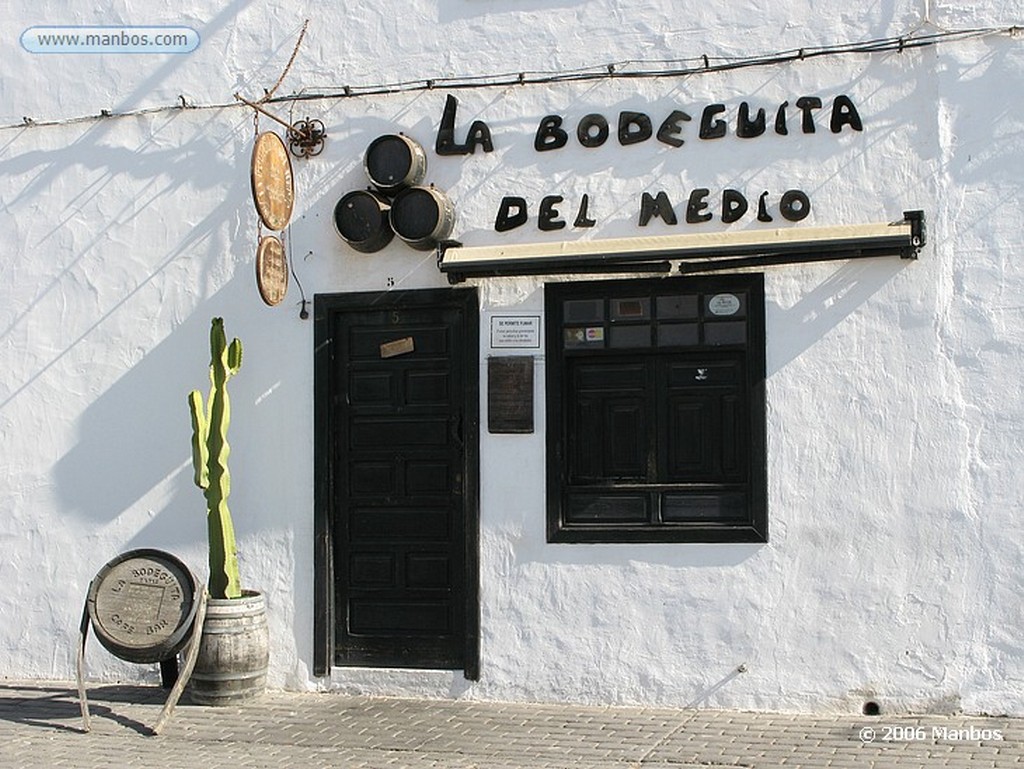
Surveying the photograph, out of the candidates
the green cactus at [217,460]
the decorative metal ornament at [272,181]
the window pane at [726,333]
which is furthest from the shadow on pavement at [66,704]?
the window pane at [726,333]

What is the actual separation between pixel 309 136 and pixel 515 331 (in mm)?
1882

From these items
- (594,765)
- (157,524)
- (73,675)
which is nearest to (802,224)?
(594,765)

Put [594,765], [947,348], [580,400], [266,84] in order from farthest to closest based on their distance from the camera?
[266,84] < [580,400] < [947,348] < [594,765]

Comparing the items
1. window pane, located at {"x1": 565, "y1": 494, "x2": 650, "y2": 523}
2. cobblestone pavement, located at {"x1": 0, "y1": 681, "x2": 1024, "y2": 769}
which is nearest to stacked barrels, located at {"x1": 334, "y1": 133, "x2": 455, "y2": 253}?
window pane, located at {"x1": 565, "y1": 494, "x2": 650, "y2": 523}

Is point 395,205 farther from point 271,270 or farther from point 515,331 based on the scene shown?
point 515,331

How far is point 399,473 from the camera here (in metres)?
8.91

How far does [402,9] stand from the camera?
9.03 meters

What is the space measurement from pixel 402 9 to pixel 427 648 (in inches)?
159

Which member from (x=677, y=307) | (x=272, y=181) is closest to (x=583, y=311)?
(x=677, y=307)

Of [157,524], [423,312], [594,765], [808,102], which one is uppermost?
[808,102]

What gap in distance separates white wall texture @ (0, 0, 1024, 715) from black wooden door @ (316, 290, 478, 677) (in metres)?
0.14

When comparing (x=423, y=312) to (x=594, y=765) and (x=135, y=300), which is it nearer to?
(x=135, y=300)

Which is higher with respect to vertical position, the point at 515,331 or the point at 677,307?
the point at 677,307

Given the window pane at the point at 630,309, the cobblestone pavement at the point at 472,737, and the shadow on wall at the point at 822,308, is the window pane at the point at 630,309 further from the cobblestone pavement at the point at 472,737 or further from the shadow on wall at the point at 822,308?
the cobblestone pavement at the point at 472,737
